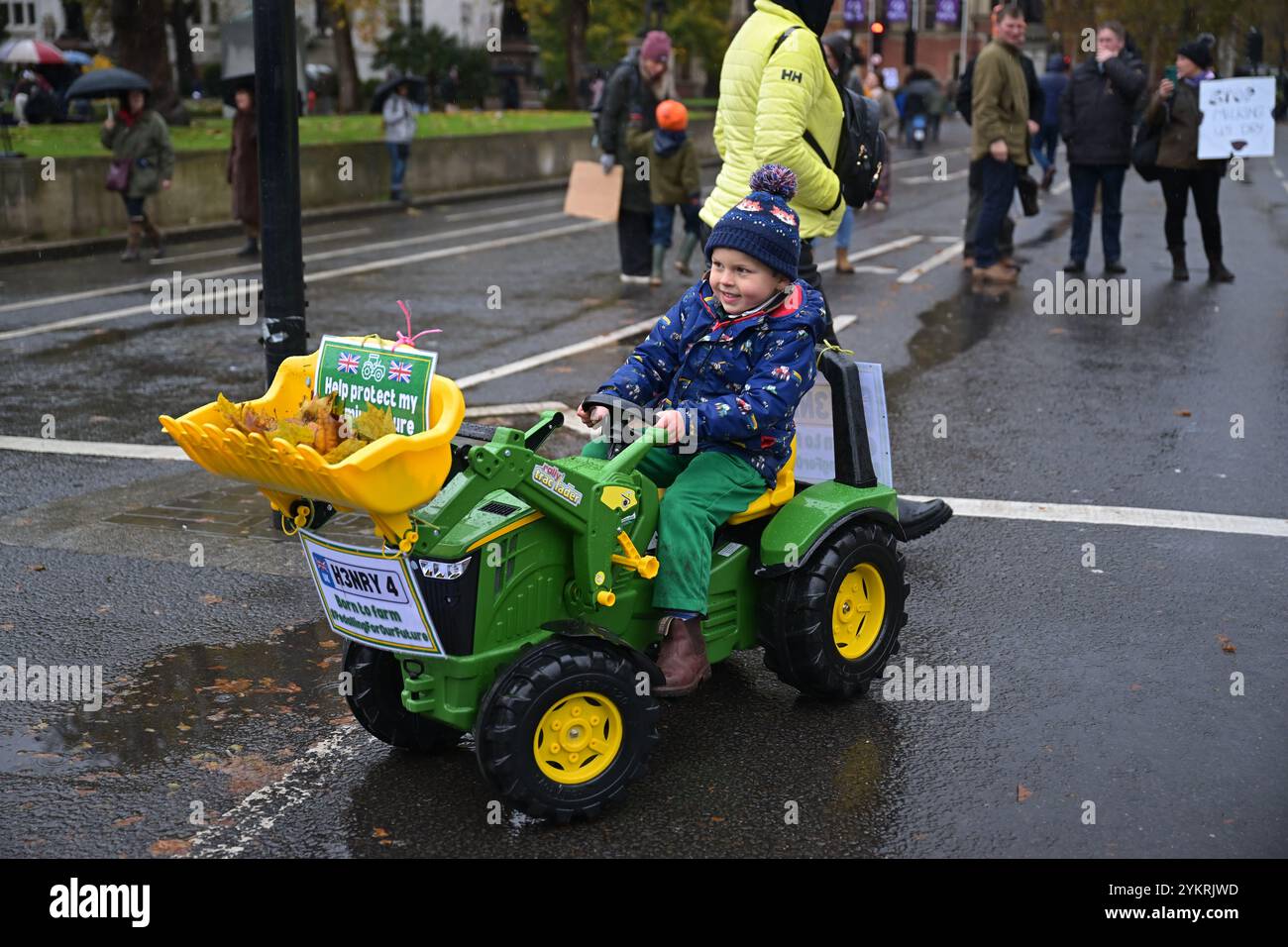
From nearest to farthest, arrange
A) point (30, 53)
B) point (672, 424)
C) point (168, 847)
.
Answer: point (168, 847), point (672, 424), point (30, 53)

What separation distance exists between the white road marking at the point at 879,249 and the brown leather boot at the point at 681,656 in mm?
11192

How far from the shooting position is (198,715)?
489 centimetres

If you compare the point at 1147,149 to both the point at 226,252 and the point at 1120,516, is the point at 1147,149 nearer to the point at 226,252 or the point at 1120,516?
the point at 1120,516

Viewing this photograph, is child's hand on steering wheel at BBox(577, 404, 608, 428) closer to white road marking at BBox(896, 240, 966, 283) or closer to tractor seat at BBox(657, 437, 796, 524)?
tractor seat at BBox(657, 437, 796, 524)

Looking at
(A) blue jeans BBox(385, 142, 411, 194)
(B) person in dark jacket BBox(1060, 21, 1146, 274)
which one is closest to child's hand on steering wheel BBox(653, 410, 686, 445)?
(B) person in dark jacket BBox(1060, 21, 1146, 274)

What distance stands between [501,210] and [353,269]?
700 cm

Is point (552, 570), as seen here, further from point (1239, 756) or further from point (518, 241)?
point (518, 241)

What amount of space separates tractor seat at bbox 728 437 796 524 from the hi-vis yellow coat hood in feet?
6.00

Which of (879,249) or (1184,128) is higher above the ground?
(1184,128)

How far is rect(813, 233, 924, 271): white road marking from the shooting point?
15817mm

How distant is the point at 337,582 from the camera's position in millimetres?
4129

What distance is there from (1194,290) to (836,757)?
1044 cm

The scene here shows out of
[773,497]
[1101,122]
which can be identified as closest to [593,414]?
[773,497]
